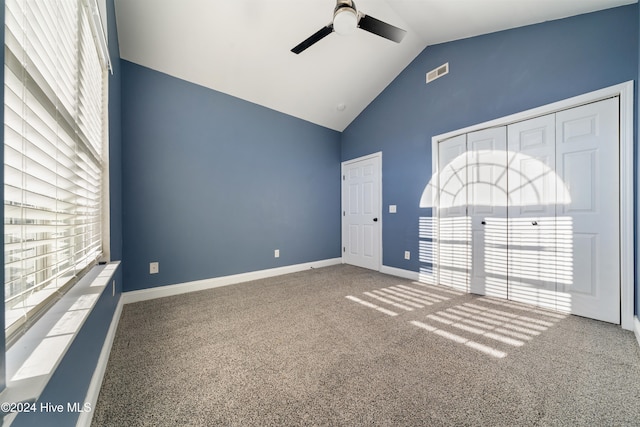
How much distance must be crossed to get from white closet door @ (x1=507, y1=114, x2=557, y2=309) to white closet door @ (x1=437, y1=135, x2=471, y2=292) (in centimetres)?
45

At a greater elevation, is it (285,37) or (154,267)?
(285,37)

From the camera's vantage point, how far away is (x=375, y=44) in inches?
120

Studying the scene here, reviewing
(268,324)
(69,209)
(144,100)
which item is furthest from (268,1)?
(268,324)

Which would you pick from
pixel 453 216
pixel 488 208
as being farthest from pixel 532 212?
pixel 453 216

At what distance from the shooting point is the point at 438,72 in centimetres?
318

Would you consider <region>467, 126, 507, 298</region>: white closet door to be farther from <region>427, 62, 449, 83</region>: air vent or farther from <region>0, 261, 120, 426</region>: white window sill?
<region>0, 261, 120, 426</region>: white window sill

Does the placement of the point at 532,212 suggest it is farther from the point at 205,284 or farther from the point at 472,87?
the point at 205,284

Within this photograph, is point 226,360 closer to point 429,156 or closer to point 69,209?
point 69,209

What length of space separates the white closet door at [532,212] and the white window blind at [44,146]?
352cm

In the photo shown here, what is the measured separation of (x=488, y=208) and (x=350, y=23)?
243 cm

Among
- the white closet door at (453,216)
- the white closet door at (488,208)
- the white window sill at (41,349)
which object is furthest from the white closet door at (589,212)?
the white window sill at (41,349)

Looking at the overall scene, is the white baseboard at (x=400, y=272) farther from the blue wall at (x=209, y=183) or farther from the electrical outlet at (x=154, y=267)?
the electrical outlet at (x=154, y=267)

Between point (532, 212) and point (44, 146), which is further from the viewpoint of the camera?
point (532, 212)

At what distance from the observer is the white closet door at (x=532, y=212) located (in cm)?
234
